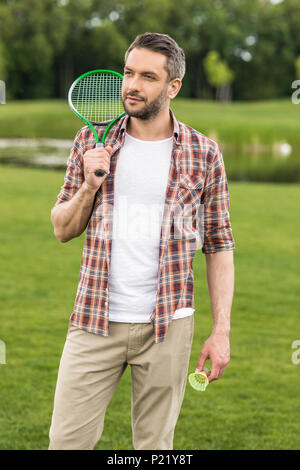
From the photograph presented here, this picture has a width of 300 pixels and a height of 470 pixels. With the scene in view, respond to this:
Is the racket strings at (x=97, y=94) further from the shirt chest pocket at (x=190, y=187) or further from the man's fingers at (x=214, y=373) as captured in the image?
→ the man's fingers at (x=214, y=373)

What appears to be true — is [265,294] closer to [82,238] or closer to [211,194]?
[82,238]

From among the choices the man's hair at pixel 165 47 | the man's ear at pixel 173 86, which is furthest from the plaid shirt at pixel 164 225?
the man's hair at pixel 165 47

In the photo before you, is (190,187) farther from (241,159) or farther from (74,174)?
(241,159)

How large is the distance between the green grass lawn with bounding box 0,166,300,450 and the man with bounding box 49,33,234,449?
1829 millimetres

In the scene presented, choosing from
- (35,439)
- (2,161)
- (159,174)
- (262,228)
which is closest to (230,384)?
(35,439)

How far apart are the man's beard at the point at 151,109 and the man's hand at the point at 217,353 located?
96 centimetres

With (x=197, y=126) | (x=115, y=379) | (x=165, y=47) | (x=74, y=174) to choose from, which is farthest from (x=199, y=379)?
(x=197, y=126)

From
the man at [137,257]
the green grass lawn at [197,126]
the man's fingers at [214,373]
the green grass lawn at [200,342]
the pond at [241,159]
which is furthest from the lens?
the green grass lawn at [197,126]

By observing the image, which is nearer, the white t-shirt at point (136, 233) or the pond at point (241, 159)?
the white t-shirt at point (136, 233)

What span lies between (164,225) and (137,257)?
0.55ft

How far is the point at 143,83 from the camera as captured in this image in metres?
2.55

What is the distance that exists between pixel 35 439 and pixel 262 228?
8.27 meters

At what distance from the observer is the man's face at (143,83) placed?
2.55 meters

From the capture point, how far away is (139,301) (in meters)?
2.64
